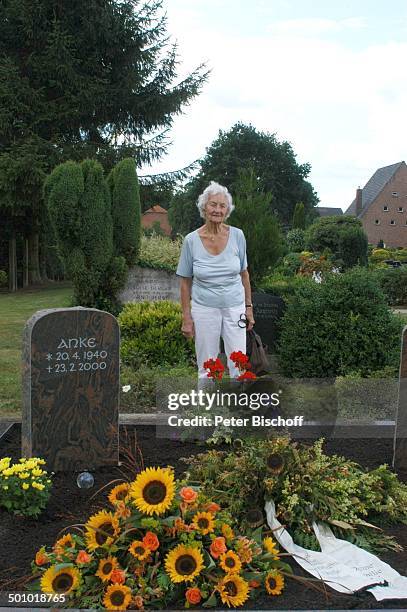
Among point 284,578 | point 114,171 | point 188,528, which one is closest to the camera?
point 188,528

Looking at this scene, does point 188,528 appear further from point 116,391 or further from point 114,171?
point 114,171

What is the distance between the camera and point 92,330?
4000 millimetres

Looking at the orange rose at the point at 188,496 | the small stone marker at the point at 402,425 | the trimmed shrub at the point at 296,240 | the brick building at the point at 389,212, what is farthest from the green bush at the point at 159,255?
the brick building at the point at 389,212

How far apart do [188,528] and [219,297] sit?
7.70 ft

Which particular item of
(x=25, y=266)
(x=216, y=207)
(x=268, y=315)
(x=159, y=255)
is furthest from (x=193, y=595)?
(x=25, y=266)

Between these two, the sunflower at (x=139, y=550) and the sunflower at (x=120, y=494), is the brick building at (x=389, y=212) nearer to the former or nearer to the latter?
the sunflower at (x=120, y=494)

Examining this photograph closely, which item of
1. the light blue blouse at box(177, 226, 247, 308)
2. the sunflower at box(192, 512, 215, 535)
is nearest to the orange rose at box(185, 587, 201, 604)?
the sunflower at box(192, 512, 215, 535)

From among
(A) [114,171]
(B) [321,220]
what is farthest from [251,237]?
(B) [321,220]

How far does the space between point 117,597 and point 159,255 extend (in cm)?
989

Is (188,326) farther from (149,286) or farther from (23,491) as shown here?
(149,286)

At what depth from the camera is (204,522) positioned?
2.58 m

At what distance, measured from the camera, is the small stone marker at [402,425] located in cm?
411

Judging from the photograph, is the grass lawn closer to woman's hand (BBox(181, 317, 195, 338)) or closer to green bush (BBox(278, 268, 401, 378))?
woman's hand (BBox(181, 317, 195, 338))

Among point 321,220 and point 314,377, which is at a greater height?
point 321,220
